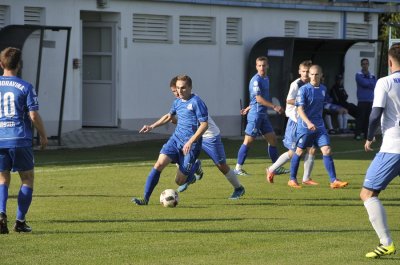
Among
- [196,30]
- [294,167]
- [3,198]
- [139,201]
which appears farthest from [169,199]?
[196,30]

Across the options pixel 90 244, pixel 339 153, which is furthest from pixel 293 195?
pixel 339 153

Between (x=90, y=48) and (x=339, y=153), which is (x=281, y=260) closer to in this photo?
(x=339, y=153)

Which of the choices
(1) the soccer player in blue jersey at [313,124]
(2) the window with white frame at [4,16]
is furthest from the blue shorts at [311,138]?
(2) the window with white frame at [4,16]

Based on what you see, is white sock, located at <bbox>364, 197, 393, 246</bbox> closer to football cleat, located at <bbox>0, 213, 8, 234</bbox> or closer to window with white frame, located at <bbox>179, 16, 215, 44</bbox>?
football cleat, located at <bbox>0, 213, 8, 234</bbox>

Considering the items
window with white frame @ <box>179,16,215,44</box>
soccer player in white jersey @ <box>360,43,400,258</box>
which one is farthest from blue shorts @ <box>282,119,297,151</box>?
window with white frame @ <box>179,16,215,44</box>

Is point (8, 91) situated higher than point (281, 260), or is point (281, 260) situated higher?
point (8, 91)

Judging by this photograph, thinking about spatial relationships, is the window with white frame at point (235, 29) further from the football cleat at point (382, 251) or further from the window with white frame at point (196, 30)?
the football cleat at point (382, 251)

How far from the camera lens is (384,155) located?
10750mm

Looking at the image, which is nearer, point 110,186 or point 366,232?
point 366,232

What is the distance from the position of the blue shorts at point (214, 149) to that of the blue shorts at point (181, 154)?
93cm

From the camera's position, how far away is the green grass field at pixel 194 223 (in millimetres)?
10938

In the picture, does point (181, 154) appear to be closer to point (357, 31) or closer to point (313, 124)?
point (313, 124)

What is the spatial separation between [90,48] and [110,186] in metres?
13.9

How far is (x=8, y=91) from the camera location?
1216 centimetres
